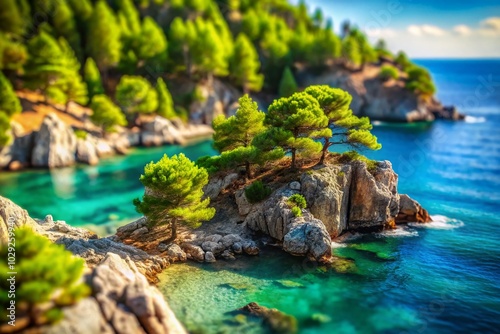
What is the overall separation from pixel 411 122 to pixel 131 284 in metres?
96.6

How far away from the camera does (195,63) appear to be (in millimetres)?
91938

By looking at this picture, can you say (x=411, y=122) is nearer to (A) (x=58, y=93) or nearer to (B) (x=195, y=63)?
(B) (x=195, y=63)

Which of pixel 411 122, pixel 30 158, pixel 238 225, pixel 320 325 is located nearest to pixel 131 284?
pixel 320 325

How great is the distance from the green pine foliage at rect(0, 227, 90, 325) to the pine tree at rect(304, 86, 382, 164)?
84.5ft

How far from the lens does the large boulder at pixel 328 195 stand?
36031 mm

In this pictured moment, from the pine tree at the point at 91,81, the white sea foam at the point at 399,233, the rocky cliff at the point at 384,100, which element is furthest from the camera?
the rocky cliff at the point at 384,100

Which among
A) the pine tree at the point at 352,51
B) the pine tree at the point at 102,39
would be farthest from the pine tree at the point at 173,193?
the pine tree at the point at 352,51

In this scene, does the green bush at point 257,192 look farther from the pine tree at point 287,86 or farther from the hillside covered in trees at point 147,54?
the pine tree at point 287,86

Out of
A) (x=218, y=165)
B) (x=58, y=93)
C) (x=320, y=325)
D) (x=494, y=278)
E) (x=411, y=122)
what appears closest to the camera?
(x=320, y=325)

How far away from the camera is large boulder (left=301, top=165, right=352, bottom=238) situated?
118ft

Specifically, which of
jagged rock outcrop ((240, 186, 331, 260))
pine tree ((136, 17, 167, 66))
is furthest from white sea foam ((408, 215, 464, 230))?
pine tree ((136, 17, 167, 66))

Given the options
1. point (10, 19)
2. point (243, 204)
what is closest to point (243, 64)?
point (10, 19)

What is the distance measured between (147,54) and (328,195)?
67.1 m

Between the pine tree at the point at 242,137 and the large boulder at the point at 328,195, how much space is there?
4.08 meters
